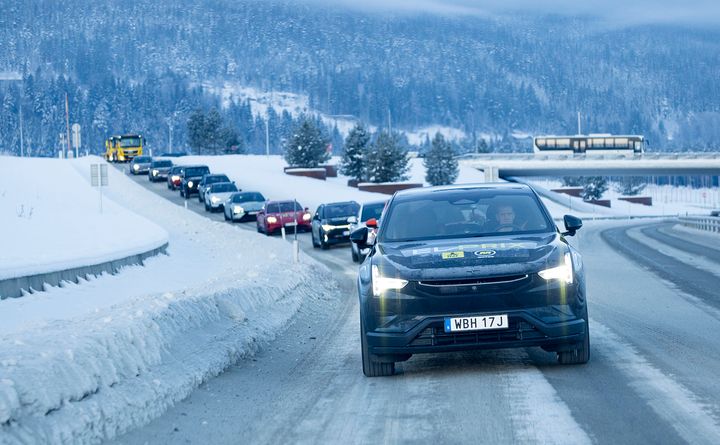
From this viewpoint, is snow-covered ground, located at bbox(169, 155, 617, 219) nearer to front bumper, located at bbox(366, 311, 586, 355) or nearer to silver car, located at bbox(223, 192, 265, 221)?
silver car, located at bbox(223, 192, 265, 221)

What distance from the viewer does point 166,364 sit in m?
9.21

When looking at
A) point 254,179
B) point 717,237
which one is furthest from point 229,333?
point 254,179

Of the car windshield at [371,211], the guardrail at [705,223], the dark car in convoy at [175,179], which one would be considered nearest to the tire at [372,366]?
the car windshield at [371,211]

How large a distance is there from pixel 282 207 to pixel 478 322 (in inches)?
1330

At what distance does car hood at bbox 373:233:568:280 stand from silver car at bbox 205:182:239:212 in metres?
46.4

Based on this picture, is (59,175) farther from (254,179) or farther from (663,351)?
(663,351)

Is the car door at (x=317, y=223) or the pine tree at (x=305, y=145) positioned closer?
the car door at (x=317, y=223)

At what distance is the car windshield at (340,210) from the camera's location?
34688mm

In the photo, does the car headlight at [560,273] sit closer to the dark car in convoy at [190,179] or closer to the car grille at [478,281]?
the car grille at [478,281]

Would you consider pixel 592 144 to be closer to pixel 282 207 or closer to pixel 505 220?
pixel 282 207

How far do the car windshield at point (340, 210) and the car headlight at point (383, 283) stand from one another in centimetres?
2554

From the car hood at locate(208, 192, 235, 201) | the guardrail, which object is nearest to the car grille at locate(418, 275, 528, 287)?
the guardrail

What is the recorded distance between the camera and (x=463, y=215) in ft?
33.6

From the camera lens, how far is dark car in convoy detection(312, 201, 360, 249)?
3391cm
